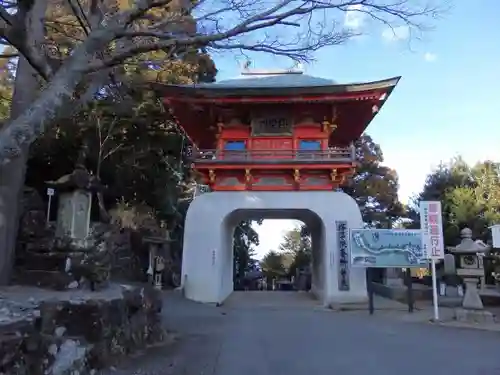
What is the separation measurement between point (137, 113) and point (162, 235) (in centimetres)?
558

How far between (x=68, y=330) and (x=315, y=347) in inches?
141

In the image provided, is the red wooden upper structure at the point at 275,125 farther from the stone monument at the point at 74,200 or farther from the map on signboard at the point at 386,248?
the stone monument at the point at 74,200

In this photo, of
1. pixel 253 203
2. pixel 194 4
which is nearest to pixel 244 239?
pixel 253 203

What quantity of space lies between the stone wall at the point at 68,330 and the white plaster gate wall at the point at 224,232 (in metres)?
7.43

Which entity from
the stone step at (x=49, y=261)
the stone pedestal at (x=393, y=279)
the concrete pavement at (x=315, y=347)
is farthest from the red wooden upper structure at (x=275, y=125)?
the stone step at (x=49, y=261)

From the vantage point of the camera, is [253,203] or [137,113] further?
[137,113]

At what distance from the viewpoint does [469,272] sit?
10.2 m

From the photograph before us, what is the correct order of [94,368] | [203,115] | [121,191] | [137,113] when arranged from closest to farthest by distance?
[94,368] < [203,115] < [137,113] < [121,191]

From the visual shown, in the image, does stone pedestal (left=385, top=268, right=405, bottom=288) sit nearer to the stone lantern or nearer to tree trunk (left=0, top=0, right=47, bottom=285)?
the stone lantern

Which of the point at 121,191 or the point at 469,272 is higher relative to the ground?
the point at 121,191

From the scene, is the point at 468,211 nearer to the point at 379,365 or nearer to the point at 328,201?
the point at 328,201

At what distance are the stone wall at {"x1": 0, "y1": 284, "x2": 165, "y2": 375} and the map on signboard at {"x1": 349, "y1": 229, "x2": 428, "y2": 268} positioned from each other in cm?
745

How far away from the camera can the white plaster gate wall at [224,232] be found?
530 inches

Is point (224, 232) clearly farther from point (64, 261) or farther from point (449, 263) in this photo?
point (64, 261)
